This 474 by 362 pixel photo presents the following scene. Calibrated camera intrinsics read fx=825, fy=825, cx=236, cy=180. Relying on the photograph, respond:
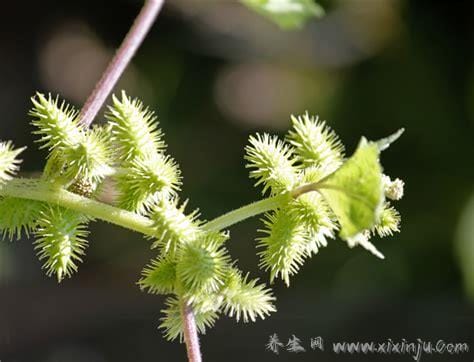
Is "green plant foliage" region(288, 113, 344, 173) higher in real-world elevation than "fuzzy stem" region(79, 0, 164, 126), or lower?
lower

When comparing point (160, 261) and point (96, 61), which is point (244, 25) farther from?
point (160, 261)

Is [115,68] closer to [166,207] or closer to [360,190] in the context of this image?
[166,207]

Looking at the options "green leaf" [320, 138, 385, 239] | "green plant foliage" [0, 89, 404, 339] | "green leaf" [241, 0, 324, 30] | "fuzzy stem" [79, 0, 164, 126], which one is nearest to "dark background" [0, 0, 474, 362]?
"green leaf" [241, 0, 324, 30]

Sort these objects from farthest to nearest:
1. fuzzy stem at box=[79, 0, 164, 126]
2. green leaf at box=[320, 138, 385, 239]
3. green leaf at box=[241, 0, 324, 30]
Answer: green leaf at box=[241, 0, 324, 30], fuzzy stem at box=[79, 0, 164, 126], green leaf at box=[320, 138, 385, 239]

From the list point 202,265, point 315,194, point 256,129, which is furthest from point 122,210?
point 256,129

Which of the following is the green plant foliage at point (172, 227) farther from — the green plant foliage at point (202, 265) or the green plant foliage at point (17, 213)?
the green plant foliage at point (17, 213)

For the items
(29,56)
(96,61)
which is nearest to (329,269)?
(96,61)

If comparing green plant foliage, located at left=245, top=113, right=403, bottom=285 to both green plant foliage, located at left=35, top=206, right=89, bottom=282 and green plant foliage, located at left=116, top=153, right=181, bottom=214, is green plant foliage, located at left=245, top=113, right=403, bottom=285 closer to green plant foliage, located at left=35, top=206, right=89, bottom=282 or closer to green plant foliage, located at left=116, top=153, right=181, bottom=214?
green plant foliage, located at left=116, top=153, right=181, bottom=214
